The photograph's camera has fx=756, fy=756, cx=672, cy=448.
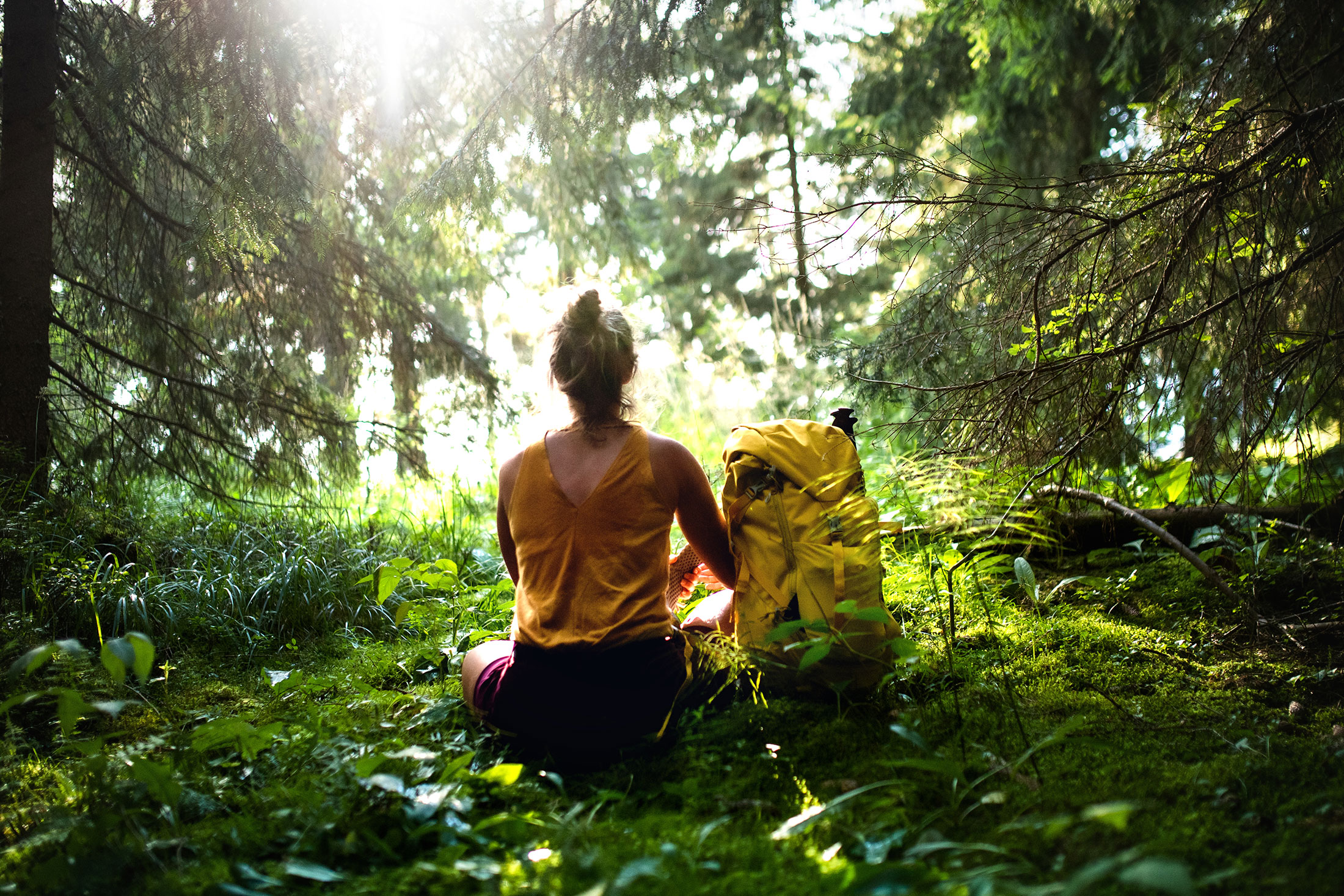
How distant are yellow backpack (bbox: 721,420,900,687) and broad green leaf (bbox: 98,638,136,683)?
1557 millimetres

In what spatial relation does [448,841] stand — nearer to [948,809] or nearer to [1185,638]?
[948,809]

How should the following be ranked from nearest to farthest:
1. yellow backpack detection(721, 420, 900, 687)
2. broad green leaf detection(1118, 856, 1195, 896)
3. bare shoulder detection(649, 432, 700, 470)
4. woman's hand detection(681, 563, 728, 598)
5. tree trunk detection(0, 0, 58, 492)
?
broad green leaf detection(1118, 856, 1195, 896) < yellow backpack detection(721, 420, 900, 687) < bare shoulder detection(649, 432, 700, 470) < woman's hand detection(681, 563, 728, 598) < tree trunk detection(0, 0, 58, 492)

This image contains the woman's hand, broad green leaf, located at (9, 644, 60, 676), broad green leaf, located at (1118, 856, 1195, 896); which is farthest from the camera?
the woman's hand

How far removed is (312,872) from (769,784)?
1.12m

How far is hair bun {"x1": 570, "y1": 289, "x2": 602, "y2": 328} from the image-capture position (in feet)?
8.47

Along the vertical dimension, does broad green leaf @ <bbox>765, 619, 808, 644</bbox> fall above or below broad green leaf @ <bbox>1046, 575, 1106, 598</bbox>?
above

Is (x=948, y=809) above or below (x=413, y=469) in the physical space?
below

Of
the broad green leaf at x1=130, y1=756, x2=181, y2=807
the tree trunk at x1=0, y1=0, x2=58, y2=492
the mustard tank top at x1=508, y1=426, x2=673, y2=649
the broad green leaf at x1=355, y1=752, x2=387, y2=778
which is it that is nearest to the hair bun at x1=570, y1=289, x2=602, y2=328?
the mustard tank top at x1=508, y1=426, x2=673, y2=649

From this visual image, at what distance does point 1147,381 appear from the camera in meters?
2.89

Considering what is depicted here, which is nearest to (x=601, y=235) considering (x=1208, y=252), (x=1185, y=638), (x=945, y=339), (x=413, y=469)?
(x=413, y=469)

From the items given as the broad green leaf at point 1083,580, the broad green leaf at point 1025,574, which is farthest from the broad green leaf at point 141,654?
the broad green leaf at point 1083,580

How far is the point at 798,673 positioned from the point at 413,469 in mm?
3445

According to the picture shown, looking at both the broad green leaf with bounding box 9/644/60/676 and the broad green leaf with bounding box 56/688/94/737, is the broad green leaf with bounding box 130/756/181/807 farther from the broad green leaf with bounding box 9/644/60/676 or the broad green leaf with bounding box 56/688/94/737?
the broad green leaf with bounding box 9/644/60/676

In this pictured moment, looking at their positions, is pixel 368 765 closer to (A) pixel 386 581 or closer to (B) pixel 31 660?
(B) pixel 31 660
